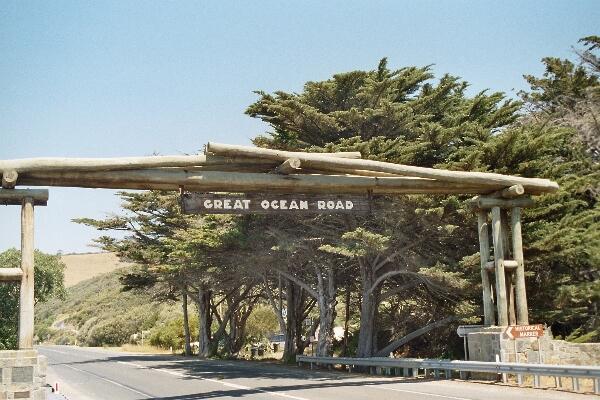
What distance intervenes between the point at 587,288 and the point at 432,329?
698 centimetres

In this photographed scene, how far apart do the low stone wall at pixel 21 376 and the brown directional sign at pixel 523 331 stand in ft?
38.8

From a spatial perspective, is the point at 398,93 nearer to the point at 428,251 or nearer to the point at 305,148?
the point at 305,148

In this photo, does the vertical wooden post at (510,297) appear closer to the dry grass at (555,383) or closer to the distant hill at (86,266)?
the dry grass at (555,383)

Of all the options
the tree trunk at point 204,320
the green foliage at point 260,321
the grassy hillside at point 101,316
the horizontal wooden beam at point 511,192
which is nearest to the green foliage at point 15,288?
the grassy hillside at point 101,316

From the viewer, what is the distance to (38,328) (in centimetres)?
11075

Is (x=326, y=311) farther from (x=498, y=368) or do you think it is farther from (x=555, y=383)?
(x=555, y=383)

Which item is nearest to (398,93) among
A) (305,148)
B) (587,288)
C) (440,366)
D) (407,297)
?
(305,148)

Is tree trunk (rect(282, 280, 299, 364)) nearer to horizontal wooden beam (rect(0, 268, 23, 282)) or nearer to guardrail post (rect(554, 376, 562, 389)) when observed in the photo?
guardrail post (rect(554, 376, 562, 389))

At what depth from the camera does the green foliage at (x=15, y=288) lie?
3609cm

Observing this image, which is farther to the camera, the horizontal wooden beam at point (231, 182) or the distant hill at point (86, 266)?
the distant hill at point (86, 266)

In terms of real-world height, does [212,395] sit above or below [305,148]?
below

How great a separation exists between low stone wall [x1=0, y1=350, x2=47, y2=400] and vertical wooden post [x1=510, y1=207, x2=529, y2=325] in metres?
12.6

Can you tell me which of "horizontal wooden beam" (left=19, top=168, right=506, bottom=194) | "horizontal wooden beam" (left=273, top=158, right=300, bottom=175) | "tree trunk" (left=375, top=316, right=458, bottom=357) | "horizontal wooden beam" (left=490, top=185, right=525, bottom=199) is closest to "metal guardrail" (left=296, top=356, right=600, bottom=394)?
"tree trunk" (left=375, top=316, right=458, bottom=357)

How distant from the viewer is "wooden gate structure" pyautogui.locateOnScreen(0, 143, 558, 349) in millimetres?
14148
